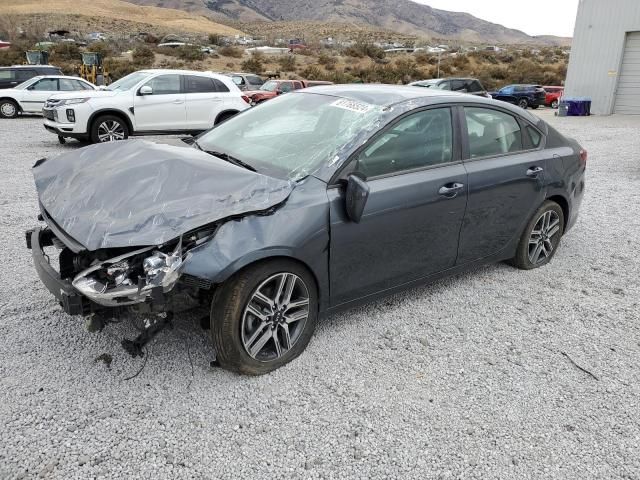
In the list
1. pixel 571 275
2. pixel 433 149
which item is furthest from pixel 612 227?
pixel 433 149

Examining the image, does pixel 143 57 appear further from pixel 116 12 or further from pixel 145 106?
pixel 116 12

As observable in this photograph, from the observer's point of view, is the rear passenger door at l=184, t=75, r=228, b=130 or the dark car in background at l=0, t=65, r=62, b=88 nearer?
the rear passenger door at l=184, t=75, r=228, b=130

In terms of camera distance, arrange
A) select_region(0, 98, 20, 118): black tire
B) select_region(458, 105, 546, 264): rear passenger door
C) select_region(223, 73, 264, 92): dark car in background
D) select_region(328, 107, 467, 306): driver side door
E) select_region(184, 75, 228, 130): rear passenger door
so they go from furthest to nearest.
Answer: select_region(223, 73, 264, 92): dark car in background → select_region(0, 98, 20, 118): black tire → select_region(184, 75, 228, 130): rear passenger door → select_region(458, 105, 546, 264): rear passenger door → select_region(328, 107, 467, 306): driver side door

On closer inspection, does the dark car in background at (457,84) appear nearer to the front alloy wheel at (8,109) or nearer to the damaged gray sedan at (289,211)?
the front alloy wheel at (8,109)

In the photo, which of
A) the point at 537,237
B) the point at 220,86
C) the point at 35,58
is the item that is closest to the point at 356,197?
the point at 537,237

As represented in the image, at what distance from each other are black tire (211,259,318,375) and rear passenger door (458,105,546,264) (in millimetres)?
1522

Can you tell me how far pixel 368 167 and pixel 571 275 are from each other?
8.17 feet

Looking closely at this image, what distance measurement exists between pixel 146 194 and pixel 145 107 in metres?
8.51

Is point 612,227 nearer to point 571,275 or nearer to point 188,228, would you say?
point 571,275

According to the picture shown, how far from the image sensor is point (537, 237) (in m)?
4.61

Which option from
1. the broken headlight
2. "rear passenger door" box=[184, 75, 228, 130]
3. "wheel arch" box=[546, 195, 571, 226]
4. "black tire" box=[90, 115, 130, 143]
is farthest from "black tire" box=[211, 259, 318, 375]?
"rear passenger door" box=[184, 75, 228, 130]

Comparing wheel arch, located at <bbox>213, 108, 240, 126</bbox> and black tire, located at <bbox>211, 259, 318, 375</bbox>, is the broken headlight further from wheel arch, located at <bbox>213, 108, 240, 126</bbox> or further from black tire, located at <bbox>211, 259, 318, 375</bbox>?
wheel arch, located at <bbox>213, 108, 240, 126</bbox>

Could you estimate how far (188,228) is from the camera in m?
2.62

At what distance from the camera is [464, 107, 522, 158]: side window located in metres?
3.92
